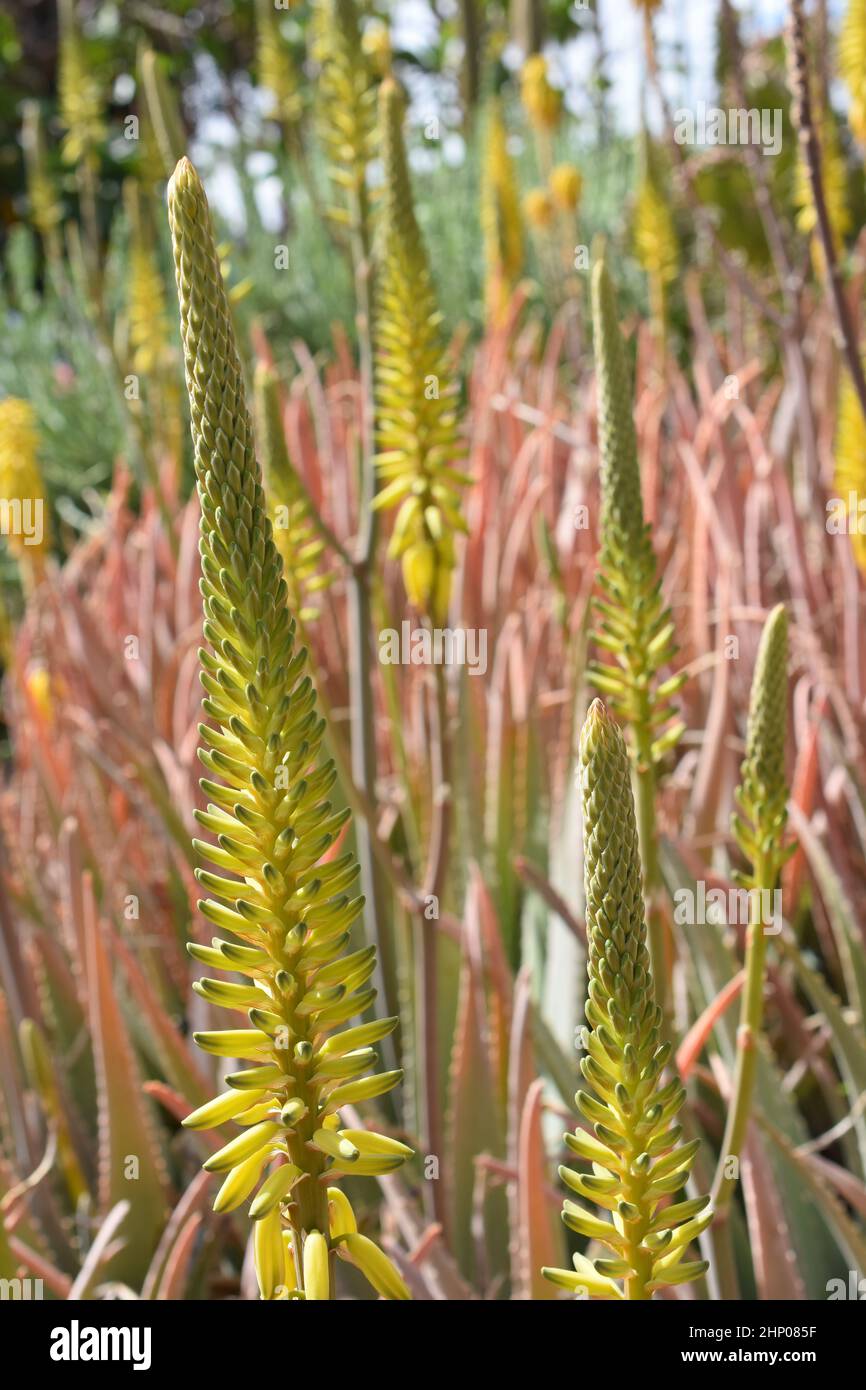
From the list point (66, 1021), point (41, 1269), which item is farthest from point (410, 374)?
point (66, 1021)

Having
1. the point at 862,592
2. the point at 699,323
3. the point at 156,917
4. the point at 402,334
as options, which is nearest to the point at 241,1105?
the point at 402,334

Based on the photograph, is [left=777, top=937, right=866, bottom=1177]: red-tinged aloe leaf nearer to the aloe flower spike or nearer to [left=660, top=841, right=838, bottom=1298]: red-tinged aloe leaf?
[left=660, top=841, right=838, bottom=1298]: red-tinged aloe leaf

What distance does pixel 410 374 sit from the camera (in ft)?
2.72

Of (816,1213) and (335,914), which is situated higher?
(335,914)

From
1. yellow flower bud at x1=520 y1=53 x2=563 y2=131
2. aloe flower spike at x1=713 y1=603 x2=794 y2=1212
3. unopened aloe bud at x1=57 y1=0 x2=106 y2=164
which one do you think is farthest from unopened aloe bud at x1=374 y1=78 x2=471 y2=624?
yellow flower bud at x1=520 y1=53 x2=563 y2=131

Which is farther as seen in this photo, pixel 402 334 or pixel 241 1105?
pixel 402 334

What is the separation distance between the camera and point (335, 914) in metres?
0.36

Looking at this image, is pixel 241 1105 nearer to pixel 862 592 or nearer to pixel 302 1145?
pixel 302 1145

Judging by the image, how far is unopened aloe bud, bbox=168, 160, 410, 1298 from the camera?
0.34 meters

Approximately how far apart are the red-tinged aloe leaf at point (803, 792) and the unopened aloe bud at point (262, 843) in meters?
0.76

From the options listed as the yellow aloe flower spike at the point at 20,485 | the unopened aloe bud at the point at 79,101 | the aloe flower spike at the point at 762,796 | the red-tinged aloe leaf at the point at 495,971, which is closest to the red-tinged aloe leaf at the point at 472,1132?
the red-tinged aloe leaf at the point at 495,971

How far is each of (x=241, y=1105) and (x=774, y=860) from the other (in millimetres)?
280

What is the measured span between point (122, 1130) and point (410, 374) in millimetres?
597

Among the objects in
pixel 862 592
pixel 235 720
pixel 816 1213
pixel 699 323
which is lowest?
pixel 816 1213
